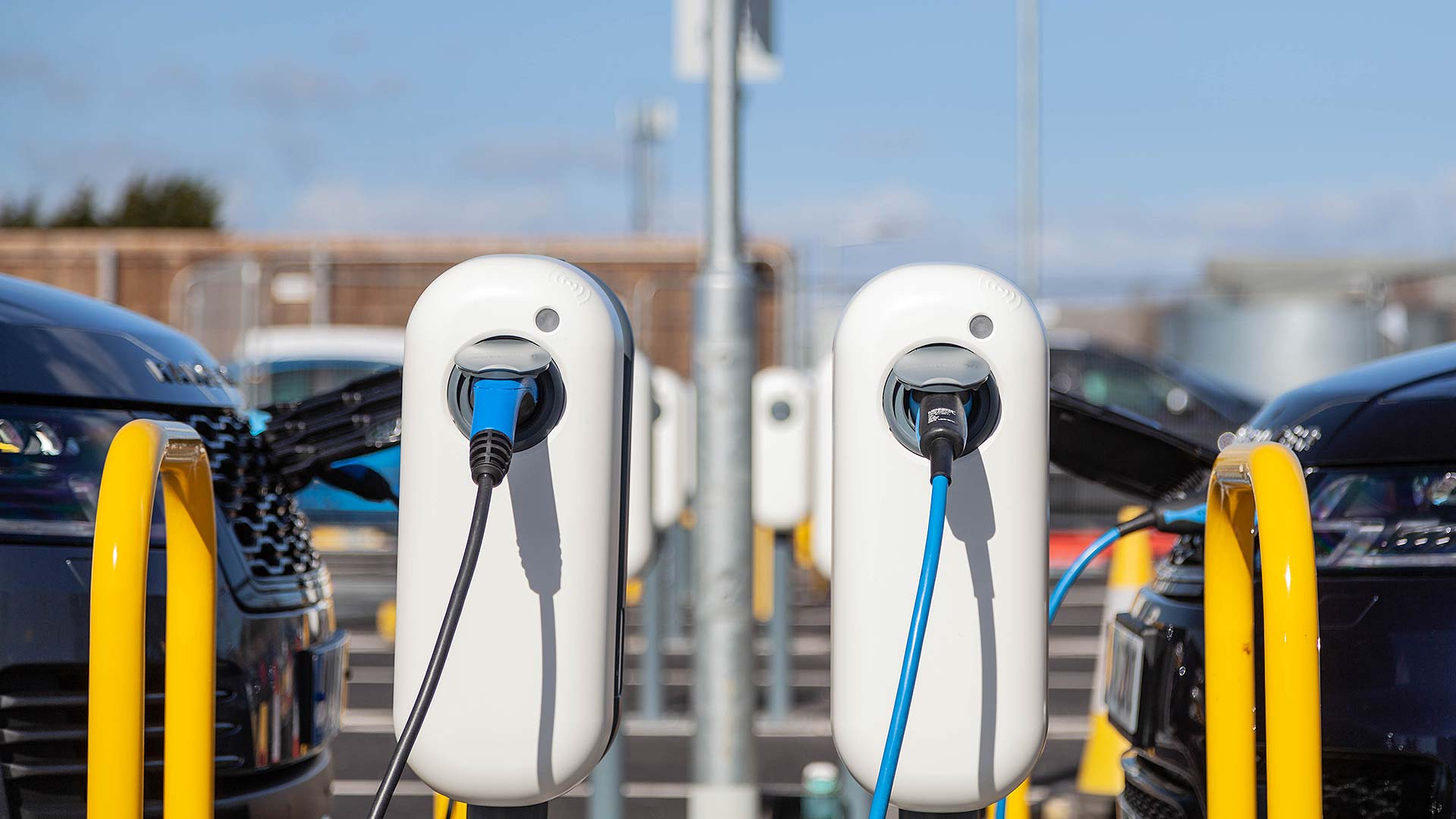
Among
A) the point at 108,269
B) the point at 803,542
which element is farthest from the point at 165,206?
the point at 803,542

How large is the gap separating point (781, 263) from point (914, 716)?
12492 mm

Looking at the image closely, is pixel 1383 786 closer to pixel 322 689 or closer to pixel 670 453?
pixel 322 689

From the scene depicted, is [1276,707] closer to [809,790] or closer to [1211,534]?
[1211,534]

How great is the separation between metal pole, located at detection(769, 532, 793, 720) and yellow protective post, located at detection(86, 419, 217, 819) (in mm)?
4577

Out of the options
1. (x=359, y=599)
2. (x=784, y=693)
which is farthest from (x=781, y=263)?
(x=784, y=693)

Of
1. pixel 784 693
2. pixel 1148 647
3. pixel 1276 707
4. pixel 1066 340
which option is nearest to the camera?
pixel 1276 707

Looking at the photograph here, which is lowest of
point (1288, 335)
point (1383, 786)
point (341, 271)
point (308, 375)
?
point (1383, 786)

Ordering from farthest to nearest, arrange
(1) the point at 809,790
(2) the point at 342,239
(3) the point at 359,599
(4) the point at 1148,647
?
(2) the point at 342,239 → (3) the point at 359,599 → (1) the point at 809,790 → (4) the point at 1148,647

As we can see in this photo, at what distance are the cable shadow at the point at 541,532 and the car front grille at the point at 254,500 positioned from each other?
66 centimetres

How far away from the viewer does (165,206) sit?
39.8m

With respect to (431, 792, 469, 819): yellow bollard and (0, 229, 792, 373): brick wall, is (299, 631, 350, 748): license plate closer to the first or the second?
(431, 792, 469, 819): yellow bollard

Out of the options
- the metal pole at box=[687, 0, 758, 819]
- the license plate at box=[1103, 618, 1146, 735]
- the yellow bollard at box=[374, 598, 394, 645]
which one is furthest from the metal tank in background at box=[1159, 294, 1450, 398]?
the license plate at box=[1103, 618, 1146, 735]

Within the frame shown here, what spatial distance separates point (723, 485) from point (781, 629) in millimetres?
3042

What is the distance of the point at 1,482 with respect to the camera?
7.08ft
